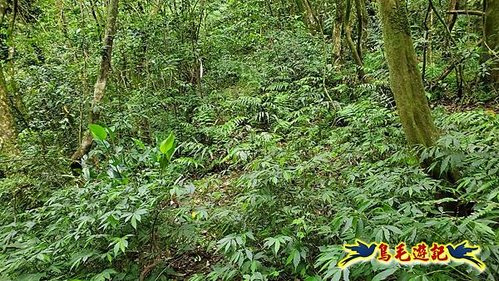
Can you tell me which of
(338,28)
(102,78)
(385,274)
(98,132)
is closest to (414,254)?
(385,274)

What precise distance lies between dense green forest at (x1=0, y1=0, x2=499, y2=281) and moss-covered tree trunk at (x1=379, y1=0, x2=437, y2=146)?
1 centimetres

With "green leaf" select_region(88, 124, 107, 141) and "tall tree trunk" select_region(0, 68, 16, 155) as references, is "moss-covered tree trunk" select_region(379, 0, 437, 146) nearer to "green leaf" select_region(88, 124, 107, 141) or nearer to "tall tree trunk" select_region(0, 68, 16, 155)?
"green leaf" select_region(88, 124, 107, 141)

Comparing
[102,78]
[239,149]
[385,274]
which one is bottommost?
[385,274]

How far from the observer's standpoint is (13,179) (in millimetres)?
4008

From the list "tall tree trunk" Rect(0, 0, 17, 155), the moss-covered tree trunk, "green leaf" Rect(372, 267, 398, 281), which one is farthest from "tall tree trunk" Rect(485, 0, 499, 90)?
"tall tree trunk" Rect(0, 0, 17, 155)

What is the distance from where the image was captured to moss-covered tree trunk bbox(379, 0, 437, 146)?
2.74m

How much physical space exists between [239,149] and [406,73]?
155 cm

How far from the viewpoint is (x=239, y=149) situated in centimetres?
346

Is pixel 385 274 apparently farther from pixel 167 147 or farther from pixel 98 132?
pixel 98 132

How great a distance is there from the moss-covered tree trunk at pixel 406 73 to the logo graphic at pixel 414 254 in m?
0.99

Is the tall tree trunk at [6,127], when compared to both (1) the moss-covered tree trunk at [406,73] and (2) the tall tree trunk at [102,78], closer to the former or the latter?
(2) the tall tree trunk at [102,78]

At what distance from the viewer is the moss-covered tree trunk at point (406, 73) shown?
2.74 metres

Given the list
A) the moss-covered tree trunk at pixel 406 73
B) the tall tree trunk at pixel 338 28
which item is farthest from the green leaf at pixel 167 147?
the tall tree trunk at pixel 338 28

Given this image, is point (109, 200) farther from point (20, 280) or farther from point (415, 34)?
point (415, 34)
